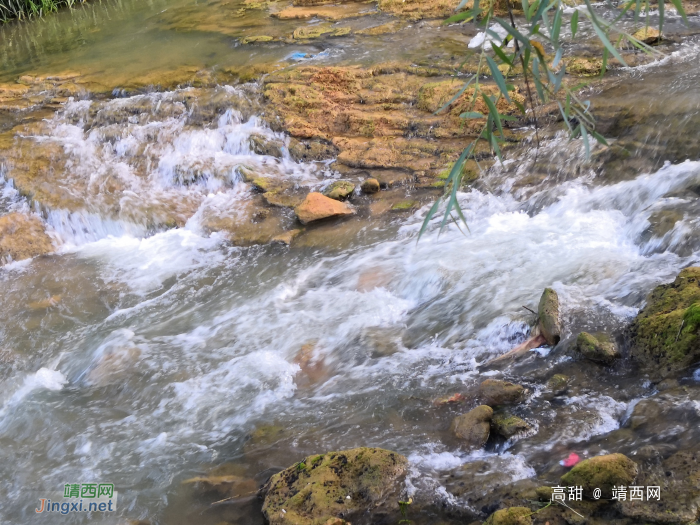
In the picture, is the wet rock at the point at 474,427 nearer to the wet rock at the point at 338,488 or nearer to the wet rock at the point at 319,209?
the wet rock at the point at 338,488

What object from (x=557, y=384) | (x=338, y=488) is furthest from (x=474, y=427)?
(x=338, y=488)

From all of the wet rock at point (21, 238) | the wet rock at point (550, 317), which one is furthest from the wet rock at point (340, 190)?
the wet rock at point (21, 238)

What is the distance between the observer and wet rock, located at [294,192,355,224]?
235 inches

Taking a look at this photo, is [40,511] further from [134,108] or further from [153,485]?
[134,108]

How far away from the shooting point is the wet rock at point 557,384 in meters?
3.11

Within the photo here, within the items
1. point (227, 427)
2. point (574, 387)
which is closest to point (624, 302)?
point (574, 387)

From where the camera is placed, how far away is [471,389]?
11.1ft

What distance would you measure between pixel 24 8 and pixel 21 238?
10.3 metres

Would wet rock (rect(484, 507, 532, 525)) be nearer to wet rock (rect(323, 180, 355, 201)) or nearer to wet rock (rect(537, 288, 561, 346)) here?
wet rock (rect(537, 288, 561, 346))

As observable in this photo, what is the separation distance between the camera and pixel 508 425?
291cm

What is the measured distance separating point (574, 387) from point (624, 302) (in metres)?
0.88

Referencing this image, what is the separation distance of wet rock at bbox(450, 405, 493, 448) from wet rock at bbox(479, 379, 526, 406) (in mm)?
119

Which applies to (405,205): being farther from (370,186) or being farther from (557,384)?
(557,384)

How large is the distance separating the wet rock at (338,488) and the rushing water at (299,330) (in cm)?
13
